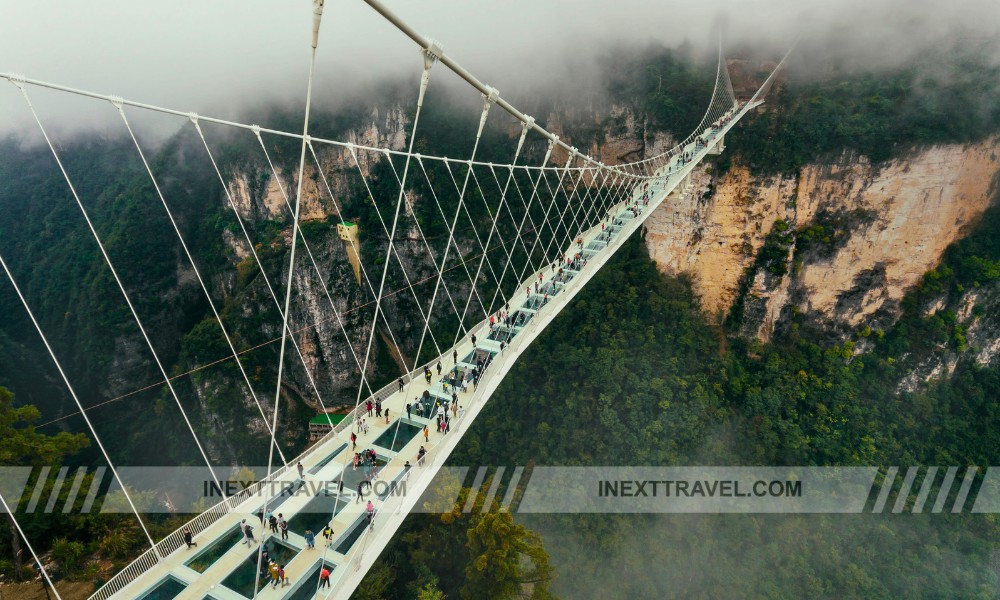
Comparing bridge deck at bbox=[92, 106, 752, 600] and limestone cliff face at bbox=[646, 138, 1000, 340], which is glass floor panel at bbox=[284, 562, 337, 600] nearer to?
bridge deck at bbox=[92, 106, 752, 600]

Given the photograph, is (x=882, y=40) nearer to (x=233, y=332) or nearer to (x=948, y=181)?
(x=948, y=181)

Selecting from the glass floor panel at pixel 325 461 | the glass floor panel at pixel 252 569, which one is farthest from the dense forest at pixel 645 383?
the glass floor panel at pixel 252 569

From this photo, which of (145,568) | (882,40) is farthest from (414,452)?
(882,40)

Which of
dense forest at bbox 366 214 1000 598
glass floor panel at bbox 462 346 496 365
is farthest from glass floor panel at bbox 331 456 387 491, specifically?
dense forest at bbox 366 214 1000 598

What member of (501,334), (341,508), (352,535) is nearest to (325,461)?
(341,508)

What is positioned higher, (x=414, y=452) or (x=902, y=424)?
(x=414, y=452)

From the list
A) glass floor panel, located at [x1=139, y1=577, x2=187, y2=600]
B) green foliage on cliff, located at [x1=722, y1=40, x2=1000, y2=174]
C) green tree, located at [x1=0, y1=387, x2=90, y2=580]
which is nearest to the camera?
glass floor panel, located at [x1=139, y1=577, x2=187, y2=600]

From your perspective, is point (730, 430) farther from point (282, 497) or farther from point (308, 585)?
point (308, 585)
